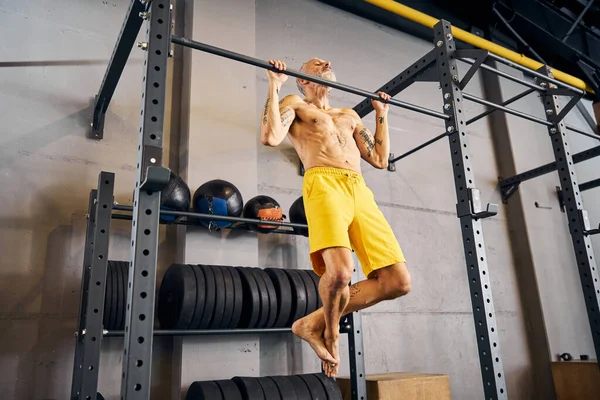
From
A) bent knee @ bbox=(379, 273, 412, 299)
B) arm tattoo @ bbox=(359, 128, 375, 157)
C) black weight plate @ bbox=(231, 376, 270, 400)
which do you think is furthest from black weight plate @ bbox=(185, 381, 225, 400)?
arm tattoo @ bbox=(359, 128, 375, 157)

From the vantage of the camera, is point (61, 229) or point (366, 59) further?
point (366, 59)

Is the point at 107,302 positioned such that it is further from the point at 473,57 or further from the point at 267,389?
the point at 473,57

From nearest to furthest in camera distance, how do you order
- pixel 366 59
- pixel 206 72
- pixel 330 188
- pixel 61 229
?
pixel 330 188, pixel 61 229, pixel 206 72, pixel 366 59

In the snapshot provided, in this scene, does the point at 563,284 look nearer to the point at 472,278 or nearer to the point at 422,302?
the point at 422,302

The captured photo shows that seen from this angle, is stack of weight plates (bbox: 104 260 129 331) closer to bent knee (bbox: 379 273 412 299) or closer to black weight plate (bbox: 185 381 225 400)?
black weight plate (bbox: 185 381 225 400)

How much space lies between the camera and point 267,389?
2520 millimetres

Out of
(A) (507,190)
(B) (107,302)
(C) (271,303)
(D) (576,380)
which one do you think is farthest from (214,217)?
(D) (576,380)

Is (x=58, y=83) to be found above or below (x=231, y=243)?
above

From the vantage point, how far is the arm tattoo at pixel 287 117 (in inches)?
87.7

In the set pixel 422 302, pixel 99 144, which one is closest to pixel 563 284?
pixel 422 302

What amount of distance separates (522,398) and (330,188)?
3.30 m

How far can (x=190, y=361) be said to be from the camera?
9.26 feet

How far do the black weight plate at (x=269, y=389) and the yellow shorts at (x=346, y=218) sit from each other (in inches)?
31.8

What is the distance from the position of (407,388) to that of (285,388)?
822 mm
